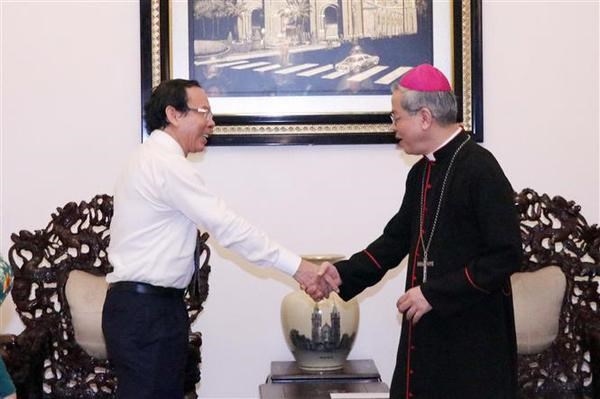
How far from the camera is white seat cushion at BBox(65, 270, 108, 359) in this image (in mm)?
4289

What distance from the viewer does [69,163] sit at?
472cm

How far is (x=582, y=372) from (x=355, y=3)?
1.91m

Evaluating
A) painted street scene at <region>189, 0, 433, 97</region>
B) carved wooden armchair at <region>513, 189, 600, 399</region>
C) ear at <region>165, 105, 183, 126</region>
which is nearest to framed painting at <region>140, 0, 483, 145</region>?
painted street scene at <region>189, 0, 433, 97</region>

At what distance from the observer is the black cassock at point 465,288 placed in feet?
10.0

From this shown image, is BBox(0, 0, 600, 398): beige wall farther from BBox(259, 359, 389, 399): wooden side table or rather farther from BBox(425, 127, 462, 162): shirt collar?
BBox(425, 127, 462, 162): shirt collar

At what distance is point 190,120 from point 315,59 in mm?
1304

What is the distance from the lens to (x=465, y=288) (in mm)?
3062

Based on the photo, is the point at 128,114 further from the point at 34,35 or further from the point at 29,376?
the point at 29,376

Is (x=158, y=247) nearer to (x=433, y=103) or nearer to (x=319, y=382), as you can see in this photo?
(x=433, y=103)

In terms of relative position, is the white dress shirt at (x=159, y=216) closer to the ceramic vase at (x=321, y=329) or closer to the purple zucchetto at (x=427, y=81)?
the purple zucchetto at (x=427, y=81)

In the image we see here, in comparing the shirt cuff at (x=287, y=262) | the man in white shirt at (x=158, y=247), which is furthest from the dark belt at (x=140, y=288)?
the shirt cuff at (x=287, y=262)

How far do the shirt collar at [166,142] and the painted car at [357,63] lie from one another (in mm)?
1395

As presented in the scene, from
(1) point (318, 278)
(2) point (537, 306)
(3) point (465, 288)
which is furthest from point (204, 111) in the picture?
(2) point (537, 306)

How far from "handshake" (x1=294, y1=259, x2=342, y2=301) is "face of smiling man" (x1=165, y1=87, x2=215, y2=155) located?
610 mm
